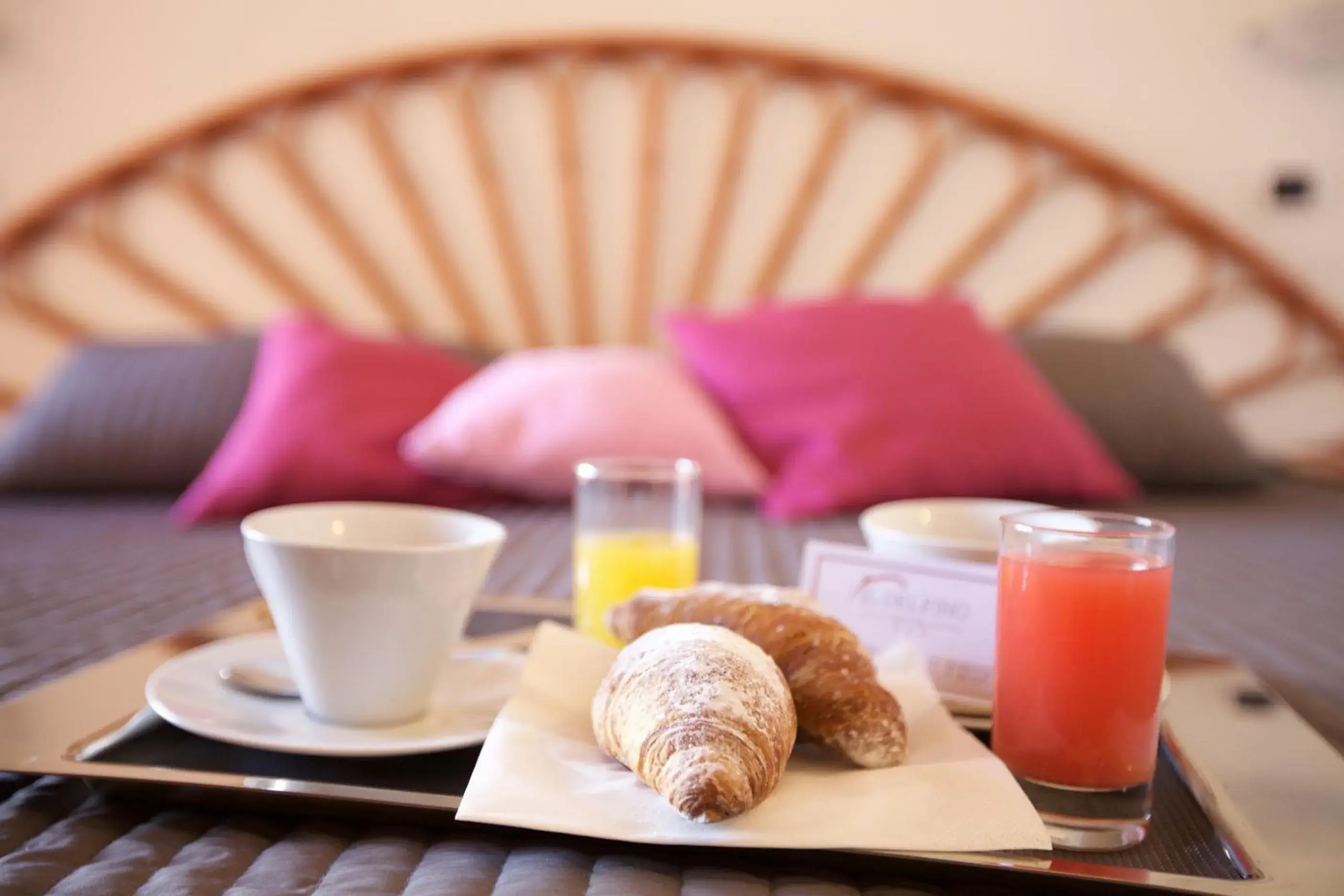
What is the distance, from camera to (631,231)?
2244 mm

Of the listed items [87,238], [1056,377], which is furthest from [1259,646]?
[87,238]

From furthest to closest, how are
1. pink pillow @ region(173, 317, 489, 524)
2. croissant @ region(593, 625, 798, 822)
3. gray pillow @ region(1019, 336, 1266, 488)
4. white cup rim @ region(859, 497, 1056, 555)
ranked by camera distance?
1. gray pillow @ region(1019, 336, 1266, 488)
2. pink pillow @ region(173, 317, 489, 524)
3. white cup rim @ region(859, 497, 1056, 555)
4. croissant @ region(593, 625, 798, 822)

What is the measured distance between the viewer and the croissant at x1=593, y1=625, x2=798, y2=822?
0.39 metres

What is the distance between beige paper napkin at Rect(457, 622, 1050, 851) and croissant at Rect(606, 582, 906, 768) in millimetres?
15

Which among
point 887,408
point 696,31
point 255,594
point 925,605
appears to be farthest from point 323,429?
point 696,31

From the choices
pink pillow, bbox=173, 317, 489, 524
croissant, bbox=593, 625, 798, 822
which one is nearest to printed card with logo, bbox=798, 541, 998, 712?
croissant, bbox=593, 625, 798, 822

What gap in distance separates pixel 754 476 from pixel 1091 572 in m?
Answer: 1.05

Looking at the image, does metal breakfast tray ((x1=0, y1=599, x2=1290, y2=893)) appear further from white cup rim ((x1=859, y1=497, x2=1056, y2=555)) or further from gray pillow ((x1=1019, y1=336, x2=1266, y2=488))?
gray pillow ((x1=1019, y1=336, x2=1266, y2=488))

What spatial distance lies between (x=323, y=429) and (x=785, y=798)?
118 centimetres

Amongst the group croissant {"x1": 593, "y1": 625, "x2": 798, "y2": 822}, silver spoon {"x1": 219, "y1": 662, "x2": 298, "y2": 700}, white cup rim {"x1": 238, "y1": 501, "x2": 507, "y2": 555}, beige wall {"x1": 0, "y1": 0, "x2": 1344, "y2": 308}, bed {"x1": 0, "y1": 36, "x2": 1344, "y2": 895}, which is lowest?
silver spoon {"x1": 219, "y1": 662, "x2": 298, "y2": 700}

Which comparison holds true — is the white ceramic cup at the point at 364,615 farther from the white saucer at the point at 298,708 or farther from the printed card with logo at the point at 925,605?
the printed card with logo at the point at 925,605

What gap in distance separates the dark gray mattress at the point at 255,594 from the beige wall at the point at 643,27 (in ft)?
3.02

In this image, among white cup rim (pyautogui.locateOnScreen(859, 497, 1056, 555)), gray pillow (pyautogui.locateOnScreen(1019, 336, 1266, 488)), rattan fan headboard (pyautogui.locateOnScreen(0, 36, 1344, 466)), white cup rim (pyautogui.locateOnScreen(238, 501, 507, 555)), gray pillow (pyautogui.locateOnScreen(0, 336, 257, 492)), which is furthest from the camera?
rattan fan headboard (pyautogui.locateOnScreen(0, 36, 1344, 466))

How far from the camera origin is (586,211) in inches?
88.7
